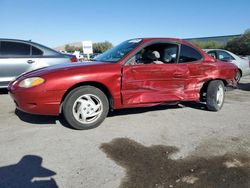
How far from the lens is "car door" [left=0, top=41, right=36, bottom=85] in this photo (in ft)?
21.8

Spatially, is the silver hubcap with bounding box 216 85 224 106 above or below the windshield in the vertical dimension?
below

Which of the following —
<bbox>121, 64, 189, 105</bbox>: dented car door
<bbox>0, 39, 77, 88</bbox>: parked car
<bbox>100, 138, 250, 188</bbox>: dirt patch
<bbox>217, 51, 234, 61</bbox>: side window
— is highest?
<bbox>217, 51, 234, 61</bbox>: side window

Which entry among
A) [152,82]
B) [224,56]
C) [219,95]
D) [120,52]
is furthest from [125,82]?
[224,56]

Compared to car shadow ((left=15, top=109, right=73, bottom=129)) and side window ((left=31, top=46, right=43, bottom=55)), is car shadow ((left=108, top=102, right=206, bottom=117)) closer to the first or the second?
car shadow ((left=15, top=109, right=73, bottom=129))

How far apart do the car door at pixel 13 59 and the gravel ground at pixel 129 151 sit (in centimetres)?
A: 197

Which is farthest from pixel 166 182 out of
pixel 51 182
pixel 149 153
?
pixel 51 182

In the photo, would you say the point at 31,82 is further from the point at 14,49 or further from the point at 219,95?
the point at 219,95

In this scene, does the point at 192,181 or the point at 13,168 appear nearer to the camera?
the point at 192,181

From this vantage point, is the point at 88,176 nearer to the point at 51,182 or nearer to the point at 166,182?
the point at 51,182

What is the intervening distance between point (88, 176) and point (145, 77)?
2253mm

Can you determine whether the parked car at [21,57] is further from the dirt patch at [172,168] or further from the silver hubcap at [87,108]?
the dirt patch at [172,168]

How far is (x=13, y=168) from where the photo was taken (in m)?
2.81

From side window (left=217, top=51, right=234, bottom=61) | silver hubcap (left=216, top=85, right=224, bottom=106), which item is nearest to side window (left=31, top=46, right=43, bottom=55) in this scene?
silver hubcap (left=216, top=85, right=224, bottom=106)

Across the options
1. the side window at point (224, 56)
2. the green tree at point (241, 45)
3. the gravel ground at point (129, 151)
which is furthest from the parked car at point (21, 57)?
the green tree at point (241, 45)
